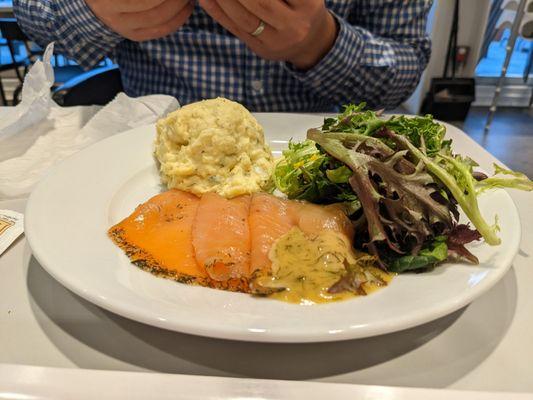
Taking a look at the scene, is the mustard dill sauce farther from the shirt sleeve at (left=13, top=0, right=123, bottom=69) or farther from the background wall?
the background wall

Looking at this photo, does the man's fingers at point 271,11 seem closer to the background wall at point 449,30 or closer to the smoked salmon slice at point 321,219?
the smoked salmon slice at point 321,219

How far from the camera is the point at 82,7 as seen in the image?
5.30 ft

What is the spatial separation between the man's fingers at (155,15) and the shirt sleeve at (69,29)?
20 cm

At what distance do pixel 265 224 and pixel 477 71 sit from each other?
4.51 metres

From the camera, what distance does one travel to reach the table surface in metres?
0.72

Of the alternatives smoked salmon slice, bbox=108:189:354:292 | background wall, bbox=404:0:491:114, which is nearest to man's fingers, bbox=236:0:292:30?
smoked salmon slice, bbox=108:189:354:292

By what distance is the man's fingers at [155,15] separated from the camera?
4.78ft

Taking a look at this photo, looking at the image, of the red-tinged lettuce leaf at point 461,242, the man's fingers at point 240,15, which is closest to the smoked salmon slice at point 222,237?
the red-tinged lettuce leaf at point 461,242

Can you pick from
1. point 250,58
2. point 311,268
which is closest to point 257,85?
point 250,58

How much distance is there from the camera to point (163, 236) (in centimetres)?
97

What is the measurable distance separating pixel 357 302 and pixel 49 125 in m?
1.26

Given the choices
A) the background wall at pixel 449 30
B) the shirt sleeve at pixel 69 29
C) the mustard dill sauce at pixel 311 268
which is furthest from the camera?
the background wall at pixel 449 30

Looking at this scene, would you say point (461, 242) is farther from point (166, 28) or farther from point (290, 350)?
point (166, 28)

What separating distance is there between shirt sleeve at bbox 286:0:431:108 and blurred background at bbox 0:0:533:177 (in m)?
2.01
